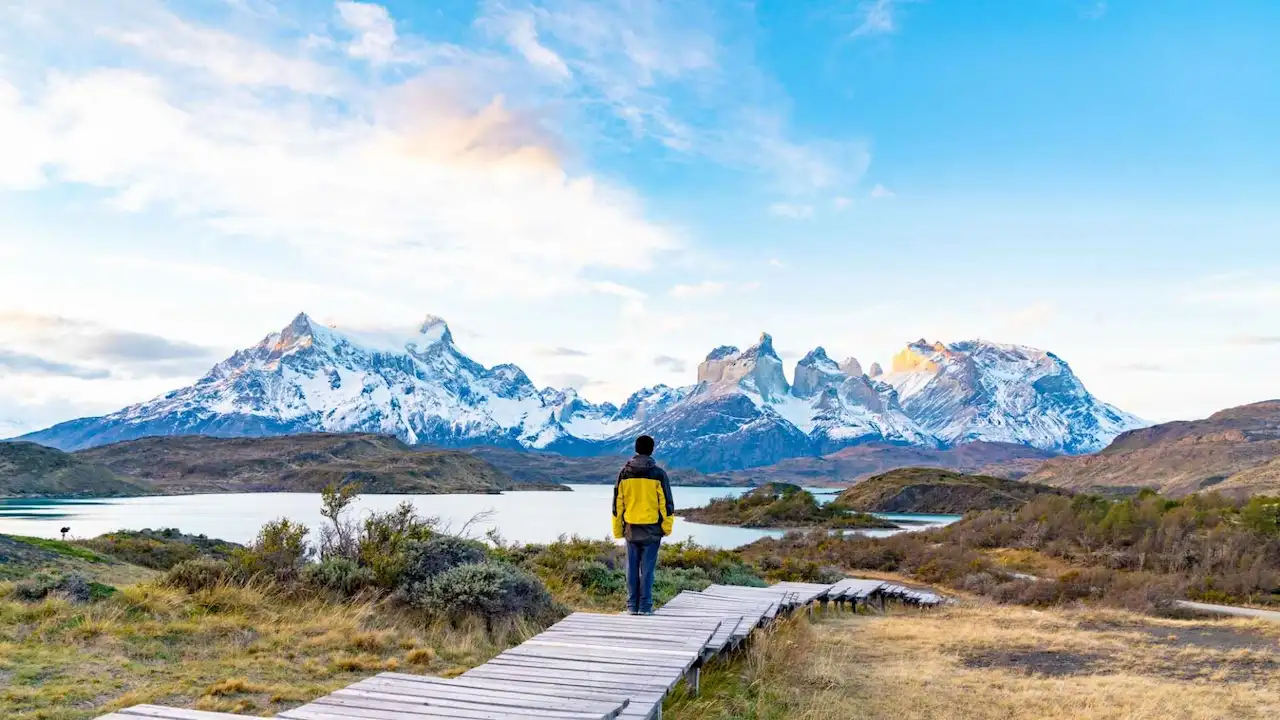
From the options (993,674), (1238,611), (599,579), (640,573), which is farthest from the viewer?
(1238,611)

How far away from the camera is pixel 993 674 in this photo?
12.3 metres

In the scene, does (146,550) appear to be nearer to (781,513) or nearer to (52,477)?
(781,513)

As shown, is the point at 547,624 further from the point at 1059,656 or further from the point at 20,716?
the point at 1059,656

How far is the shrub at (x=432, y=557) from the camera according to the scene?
43.8 feet

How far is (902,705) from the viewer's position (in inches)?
404

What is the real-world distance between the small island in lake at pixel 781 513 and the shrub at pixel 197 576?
67.3m

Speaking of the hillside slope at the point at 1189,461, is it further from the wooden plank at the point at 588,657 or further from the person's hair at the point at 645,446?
the wooden plank at the point at 588,657

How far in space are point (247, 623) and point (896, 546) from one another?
33277mm

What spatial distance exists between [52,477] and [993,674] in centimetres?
15948

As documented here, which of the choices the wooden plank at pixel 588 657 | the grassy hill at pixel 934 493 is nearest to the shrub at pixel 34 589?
the wooden plank at pixel 588 657

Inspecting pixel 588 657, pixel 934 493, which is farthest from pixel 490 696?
pixel 934 493

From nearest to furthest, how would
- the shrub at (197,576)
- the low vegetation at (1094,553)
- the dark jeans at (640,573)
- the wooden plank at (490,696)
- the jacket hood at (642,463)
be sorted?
the wooden plank at (490,696), the jacket hood at (642,463), the dark jeans at (640,573), the shrub at (197,576), the low vegetation at (1094,553)

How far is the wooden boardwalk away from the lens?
5949 millimetres

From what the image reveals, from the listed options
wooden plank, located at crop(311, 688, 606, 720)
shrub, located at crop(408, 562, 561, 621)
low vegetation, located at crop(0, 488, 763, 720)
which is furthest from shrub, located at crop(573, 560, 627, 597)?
wooden plank, located at crop(311, 688, 606, 720)
